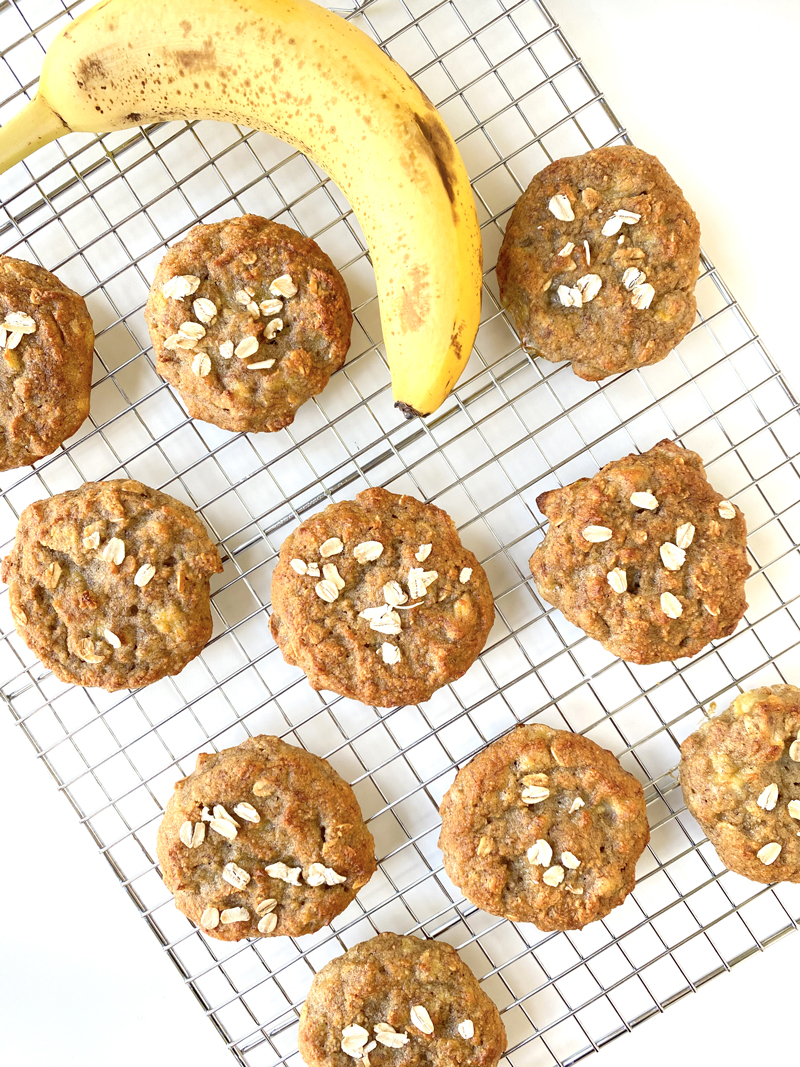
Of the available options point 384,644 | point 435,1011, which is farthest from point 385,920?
point 384,644

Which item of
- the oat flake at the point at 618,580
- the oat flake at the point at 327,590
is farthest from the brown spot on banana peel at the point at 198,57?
the oat flake at the point at 618,580

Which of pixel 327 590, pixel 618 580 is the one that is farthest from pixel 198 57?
pixel 618 580

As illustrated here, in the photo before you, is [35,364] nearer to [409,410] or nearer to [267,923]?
[409,410]

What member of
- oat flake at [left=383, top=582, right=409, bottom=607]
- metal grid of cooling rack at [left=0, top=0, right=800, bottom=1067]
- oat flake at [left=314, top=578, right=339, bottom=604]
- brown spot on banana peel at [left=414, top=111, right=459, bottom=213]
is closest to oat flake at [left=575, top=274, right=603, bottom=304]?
metal grid of cooling rack at [left=0, top=0, right=800, bottom=1067]

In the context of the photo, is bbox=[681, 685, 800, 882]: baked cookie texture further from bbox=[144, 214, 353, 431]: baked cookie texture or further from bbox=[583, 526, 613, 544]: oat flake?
bbox=[144, 214, 353, 431]: baked cookie texture

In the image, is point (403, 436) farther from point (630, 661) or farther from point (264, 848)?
point (264, 848)
